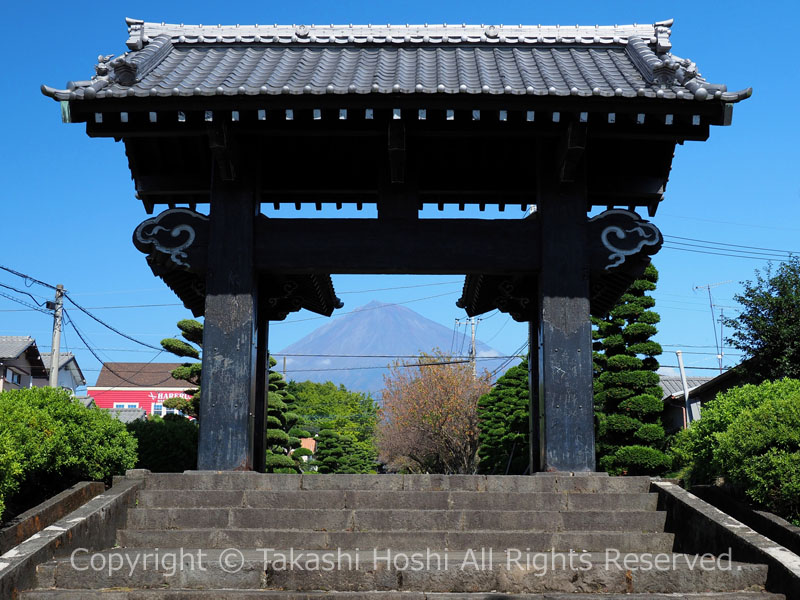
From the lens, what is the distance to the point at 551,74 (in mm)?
10039

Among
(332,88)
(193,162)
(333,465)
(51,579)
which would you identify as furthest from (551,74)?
(333,465)

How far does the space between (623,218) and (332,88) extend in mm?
4058

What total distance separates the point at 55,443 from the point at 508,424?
28290 millimetres

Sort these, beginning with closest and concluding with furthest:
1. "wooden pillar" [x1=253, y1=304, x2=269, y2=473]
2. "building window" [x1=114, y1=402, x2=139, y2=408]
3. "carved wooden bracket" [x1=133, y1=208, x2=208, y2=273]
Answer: "carved wooden bracket" [x1=133, y1=208, x2=208, y2=273], "wooden pillar" [x1=253, y1=304, x2=269, y2=473], "building window" [x1=114, y1=402, x2=139, y2=408]

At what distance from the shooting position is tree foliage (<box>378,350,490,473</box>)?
164 ft

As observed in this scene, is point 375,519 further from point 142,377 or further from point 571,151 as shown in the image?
point 142,377

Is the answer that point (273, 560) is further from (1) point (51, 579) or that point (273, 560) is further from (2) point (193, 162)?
(2) point (193, 162)

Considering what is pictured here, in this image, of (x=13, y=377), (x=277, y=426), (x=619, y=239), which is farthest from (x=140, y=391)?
(x=619, y=239)

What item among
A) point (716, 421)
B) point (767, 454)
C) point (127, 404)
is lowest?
point (767, 454)

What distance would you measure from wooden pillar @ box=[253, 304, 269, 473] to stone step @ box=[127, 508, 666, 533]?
13.4ft

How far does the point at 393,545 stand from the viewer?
7.12 metres

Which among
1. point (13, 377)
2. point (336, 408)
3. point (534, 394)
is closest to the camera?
point (534, 394)

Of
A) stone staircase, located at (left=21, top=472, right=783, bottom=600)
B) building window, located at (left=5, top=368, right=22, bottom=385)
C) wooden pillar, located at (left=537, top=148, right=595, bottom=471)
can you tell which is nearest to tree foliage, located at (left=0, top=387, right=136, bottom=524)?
stone staircase, located at (left=21, top=472, right=783, bottom=600)

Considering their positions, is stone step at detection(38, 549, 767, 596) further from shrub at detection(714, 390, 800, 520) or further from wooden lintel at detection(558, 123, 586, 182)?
wooden lintel at detection(558, 123, 586, 182)
